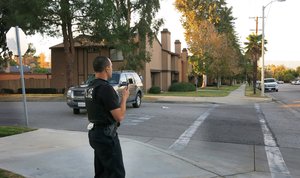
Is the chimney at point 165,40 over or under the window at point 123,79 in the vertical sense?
over

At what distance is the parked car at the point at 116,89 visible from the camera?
16984 millimetres

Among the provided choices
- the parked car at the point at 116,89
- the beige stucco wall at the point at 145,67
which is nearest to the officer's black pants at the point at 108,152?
the parked car at the point at 116,89

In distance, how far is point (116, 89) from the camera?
683 inches

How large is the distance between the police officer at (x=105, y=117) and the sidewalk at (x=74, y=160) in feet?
6.86

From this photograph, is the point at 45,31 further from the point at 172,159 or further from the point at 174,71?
the point at 174,71

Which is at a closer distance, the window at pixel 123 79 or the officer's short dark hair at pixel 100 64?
the officer's short dark hair at pixel 100 64

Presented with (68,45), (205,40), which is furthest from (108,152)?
(205,40)

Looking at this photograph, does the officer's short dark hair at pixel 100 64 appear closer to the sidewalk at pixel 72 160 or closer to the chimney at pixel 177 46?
the sidewalk at pixel 72 160

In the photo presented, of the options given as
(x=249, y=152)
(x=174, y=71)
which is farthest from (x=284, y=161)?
(x=174, y=71)

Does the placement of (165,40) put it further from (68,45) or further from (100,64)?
(100,64)

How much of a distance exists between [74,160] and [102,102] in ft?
11.2

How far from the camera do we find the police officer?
14.2ft

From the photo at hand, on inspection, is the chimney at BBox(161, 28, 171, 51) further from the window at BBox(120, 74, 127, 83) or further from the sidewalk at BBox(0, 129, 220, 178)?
the sidewalk at BBox(0, 129, 220, 178)

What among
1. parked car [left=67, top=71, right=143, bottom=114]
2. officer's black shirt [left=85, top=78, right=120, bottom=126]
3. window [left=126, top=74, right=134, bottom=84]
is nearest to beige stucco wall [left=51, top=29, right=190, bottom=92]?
parked car [left=67, top=71, right=143, bottom=114]
